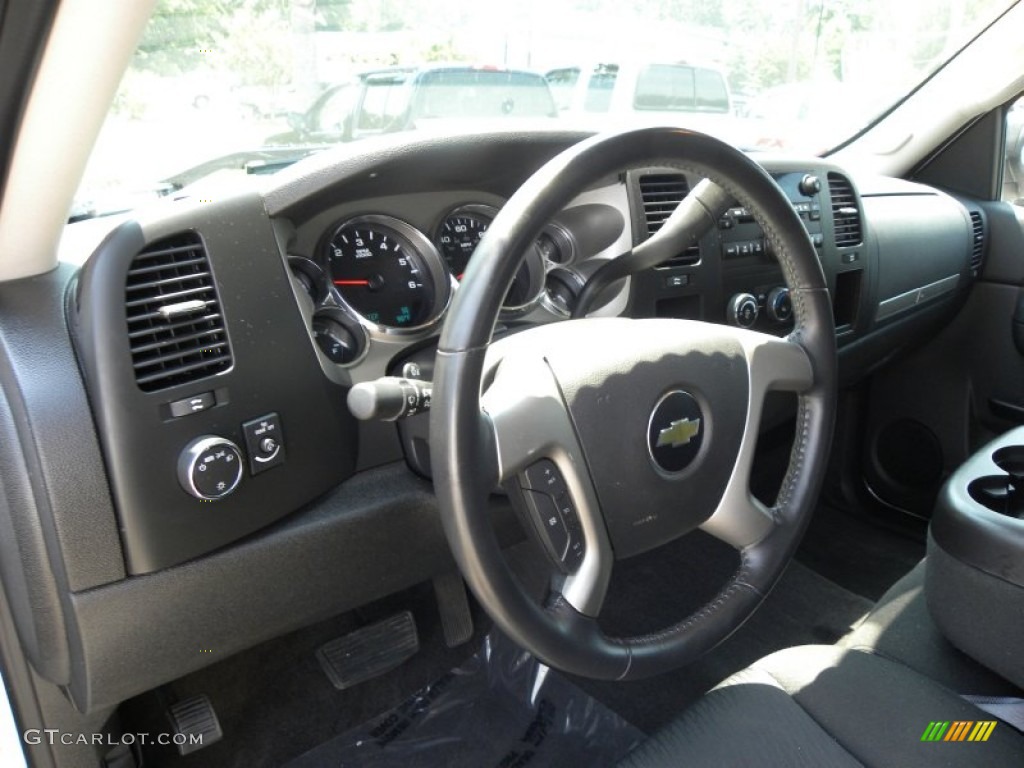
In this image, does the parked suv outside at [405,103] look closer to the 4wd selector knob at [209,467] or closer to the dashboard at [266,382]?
the dashboard at [266,382]

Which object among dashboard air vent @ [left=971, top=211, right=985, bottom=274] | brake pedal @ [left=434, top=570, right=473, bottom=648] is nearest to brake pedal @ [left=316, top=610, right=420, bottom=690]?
brake pedal @ [left=434, top=570, right=473, bottom=648]

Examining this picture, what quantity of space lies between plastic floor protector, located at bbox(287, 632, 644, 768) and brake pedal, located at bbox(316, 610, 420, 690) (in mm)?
93

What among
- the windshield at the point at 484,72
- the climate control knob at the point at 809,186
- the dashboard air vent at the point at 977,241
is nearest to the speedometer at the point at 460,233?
the windshield at the point at 484,72

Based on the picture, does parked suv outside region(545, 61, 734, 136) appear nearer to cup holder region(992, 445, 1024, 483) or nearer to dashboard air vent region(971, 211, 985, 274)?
dashboard air vent region(971, 211, 985, 274)

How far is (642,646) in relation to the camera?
1102 mm

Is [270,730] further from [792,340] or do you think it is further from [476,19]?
[476,19]

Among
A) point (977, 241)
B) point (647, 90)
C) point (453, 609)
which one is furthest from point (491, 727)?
point (977, 241)

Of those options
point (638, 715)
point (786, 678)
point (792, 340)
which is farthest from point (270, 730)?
point (792, 340)

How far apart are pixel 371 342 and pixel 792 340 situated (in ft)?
2.23

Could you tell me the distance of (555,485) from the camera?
106 centimetres

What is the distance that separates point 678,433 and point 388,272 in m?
0.59

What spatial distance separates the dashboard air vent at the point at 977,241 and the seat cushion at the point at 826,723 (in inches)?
73.0

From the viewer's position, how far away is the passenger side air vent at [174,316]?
107cm

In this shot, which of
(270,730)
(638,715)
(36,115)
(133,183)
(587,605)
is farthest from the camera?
(638,715)
